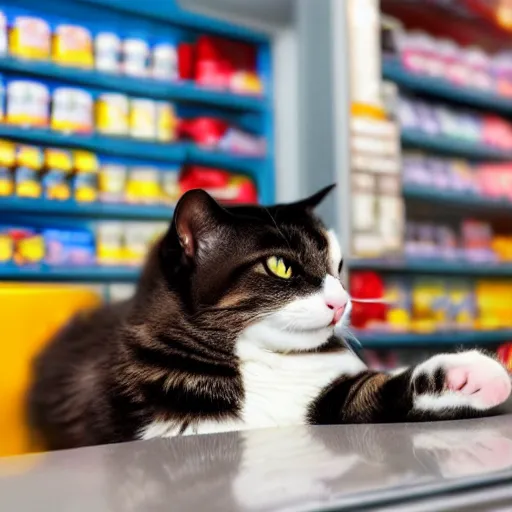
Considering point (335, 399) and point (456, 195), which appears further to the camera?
point (456, 195)

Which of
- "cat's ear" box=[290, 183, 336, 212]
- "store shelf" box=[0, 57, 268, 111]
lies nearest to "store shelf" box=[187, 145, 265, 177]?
"store shelf" box=[0, 57, 268, 111]

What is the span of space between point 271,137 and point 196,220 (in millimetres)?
1968

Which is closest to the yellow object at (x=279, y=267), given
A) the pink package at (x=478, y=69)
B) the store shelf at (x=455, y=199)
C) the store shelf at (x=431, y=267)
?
the store shelf at (x=431, y=267)

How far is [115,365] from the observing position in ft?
3.11

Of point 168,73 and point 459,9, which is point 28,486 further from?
point 459,9

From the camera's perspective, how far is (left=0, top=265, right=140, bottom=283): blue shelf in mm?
2201

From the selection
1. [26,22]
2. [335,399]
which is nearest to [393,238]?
[26,22]

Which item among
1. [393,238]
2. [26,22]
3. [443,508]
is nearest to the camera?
[443,508]

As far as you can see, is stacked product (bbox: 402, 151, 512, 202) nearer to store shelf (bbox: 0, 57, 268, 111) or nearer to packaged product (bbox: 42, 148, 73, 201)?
store shelf (bbox: 0, 57, 268, 111)

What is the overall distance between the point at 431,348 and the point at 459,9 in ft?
5.94

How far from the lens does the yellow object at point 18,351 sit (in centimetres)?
105

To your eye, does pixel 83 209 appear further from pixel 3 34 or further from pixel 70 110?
pixel 3 34

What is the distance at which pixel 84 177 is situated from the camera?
240 centimetres

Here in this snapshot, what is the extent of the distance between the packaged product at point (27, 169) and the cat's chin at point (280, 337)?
5.11 feet
